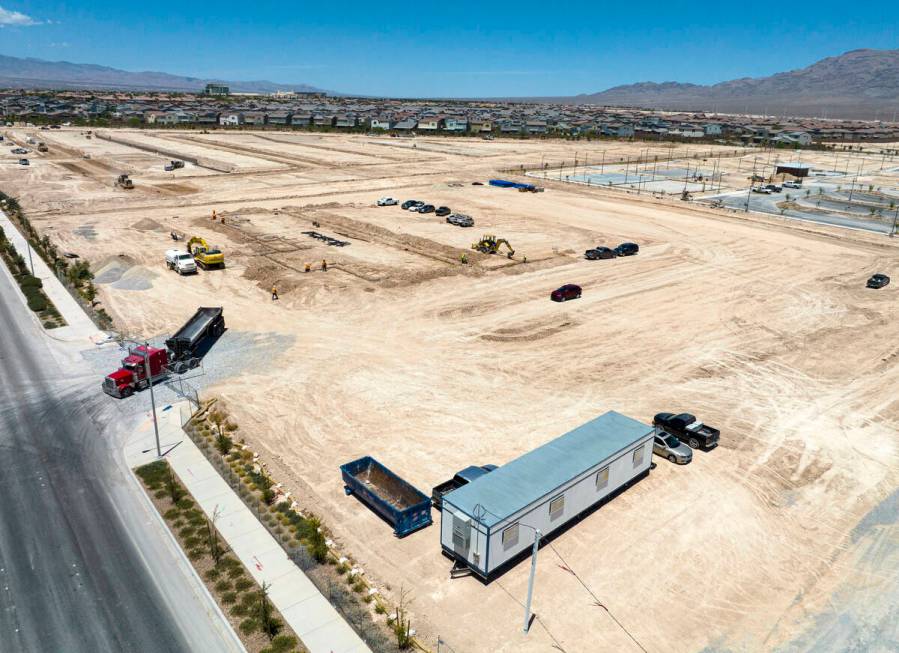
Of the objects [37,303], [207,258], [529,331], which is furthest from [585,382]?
[37,303]

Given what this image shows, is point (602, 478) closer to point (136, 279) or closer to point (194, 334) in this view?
point (194, 334)

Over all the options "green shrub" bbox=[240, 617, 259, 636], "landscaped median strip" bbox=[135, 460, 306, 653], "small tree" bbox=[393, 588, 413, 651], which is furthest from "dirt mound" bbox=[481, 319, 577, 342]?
"green shrub" bbox=[240, 617, 259, 636]

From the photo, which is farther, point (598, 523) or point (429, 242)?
point (429, 242)

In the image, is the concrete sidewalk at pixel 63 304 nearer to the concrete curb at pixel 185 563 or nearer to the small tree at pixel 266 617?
the concrete curb at pixel 185 563

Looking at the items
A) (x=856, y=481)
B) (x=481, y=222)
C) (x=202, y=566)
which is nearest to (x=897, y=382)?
(x=856, y=481)

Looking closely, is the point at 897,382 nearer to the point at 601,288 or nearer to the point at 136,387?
the point at 601,288
